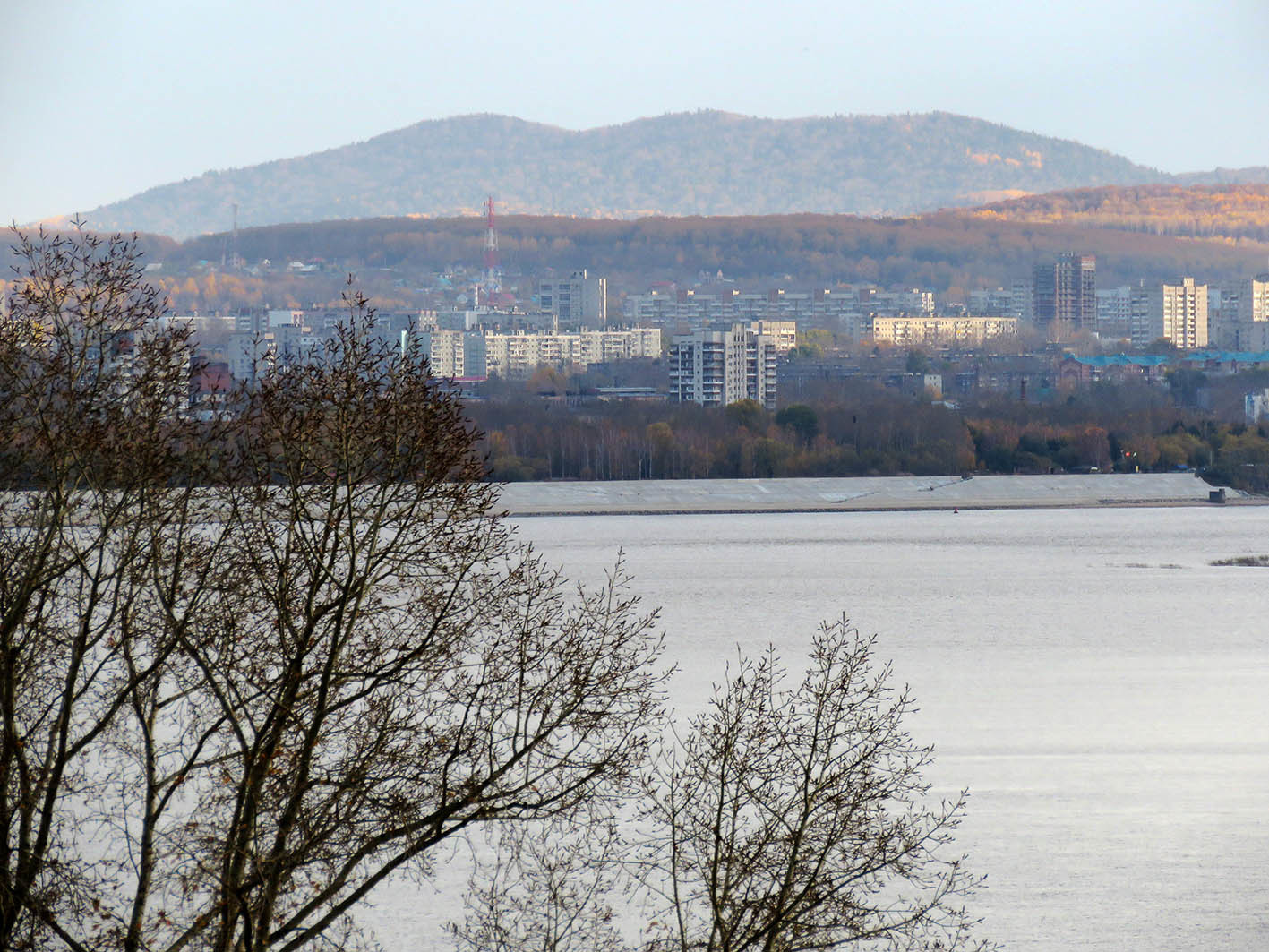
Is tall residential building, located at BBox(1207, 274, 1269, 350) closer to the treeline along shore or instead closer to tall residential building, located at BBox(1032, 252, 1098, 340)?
tall residential building, located at BBox(1032, 252, 1098, 340)

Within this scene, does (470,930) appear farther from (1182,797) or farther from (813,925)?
(1182,797)

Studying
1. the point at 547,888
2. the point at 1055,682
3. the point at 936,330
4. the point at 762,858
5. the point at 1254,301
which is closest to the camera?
the point at 762,858

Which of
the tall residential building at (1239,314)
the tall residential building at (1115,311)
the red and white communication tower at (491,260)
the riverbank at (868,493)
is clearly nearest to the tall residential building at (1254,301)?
the tall residential building at (1239,314)

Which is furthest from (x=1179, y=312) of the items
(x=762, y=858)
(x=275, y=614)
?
(x=275, y=614)

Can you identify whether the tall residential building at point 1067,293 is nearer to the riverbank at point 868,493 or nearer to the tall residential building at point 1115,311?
A: the tall residential building at point 1115,311

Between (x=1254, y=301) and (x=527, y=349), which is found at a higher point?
(x=1254, y=301)

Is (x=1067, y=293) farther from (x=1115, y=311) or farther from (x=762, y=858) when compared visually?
(x=762, y=858)
